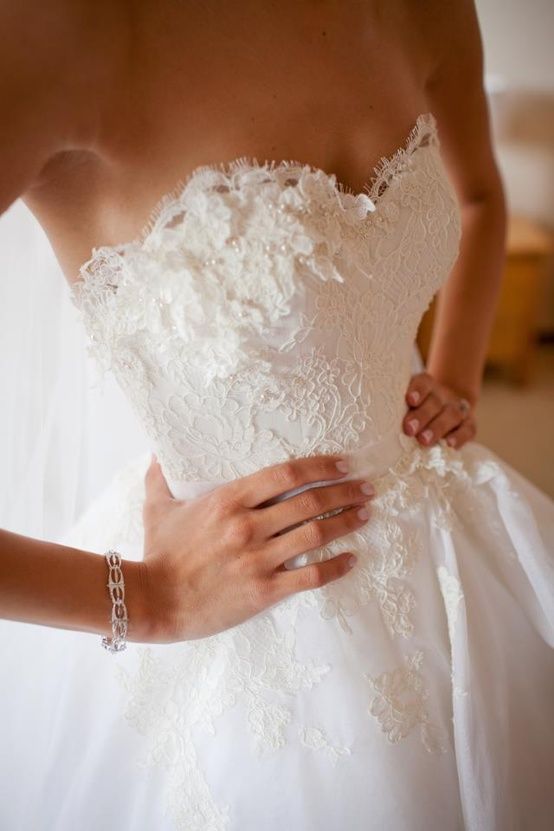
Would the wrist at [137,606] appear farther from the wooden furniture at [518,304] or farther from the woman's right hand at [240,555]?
the wooden furniture at [518,304]

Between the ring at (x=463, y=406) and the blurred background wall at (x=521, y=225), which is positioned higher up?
the blurred background wall at (x=521, y=225)

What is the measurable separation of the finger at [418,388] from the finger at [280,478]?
0.21 metres

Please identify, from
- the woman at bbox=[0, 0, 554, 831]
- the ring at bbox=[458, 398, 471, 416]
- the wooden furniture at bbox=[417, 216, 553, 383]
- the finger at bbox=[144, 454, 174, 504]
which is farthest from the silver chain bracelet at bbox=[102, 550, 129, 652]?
the wooden furniture at bbox=[417, 216, 553, 383]

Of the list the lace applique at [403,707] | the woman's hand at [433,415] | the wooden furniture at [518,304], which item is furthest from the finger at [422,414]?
the wooden furniture at [518,304]

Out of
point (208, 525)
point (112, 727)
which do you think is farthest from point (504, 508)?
point (112, 727)

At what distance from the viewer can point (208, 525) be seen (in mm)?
616

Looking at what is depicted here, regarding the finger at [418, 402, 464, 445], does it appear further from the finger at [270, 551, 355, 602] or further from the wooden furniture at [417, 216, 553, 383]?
the wooden furniture at [417, 216, 553, 383]

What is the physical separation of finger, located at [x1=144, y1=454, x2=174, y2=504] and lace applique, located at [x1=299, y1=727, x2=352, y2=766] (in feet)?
0.91

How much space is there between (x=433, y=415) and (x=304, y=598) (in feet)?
1.01

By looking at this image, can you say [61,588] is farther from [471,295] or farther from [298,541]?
[471,295]

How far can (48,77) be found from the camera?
0.43m

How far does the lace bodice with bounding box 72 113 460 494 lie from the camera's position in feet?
1.70

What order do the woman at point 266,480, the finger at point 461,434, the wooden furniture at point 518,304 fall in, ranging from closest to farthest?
the woman at point 266,480 → the finger at point 461,434 → the wooden furniture at point 518,304

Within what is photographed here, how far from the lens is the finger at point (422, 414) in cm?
76
